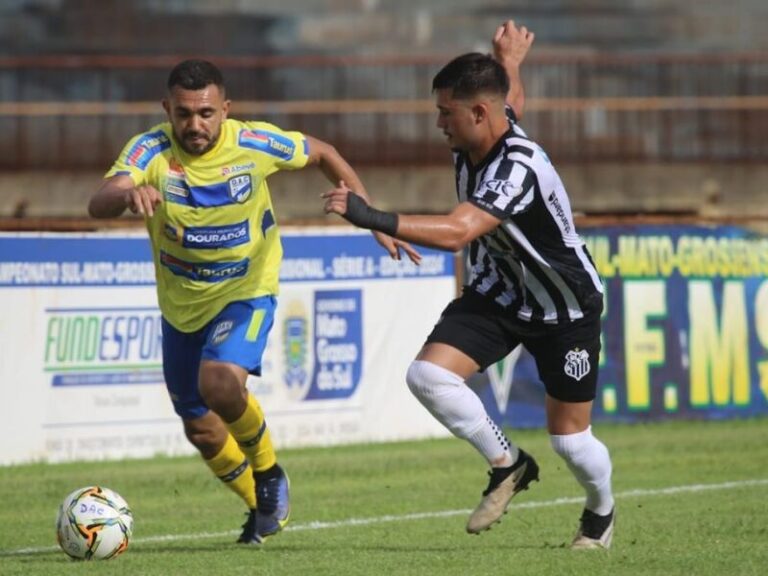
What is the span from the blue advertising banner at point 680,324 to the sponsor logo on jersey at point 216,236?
24.0 ft

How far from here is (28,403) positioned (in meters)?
13.6

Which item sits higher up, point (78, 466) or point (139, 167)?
point (139, 167)

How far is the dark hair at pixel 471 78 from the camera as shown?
314 inches

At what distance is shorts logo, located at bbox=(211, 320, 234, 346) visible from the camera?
29.6 feet

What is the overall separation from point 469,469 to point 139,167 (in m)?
5.28

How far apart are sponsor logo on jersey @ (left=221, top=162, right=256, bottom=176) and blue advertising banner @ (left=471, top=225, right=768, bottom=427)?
7356 millimetres

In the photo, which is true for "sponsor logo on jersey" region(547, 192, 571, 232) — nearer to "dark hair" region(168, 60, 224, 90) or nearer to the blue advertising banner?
"dark hair" region(168, 60, 224, 90)

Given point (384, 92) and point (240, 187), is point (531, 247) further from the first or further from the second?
point (384, 92)

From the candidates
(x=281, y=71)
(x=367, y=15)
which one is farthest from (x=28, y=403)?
(x=367, y=15)

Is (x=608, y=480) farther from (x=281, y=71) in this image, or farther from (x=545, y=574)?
(x=281, y=71)

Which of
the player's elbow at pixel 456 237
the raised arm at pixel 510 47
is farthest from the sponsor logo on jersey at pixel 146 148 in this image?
the player's elbow at pixel 456 237

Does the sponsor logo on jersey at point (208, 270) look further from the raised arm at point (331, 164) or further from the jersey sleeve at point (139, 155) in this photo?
the raised arm at point (331, 164)

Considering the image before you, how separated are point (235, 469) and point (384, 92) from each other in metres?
Answer: 16.2

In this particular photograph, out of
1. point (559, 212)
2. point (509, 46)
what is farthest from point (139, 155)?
point (559, 212)
